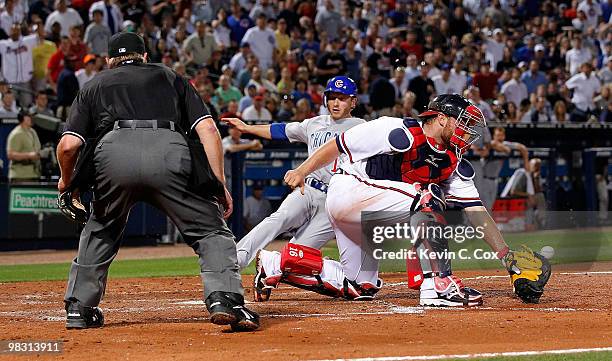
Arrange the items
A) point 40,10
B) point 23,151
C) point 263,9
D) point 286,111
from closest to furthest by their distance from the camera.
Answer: point 23,151, point 286,111, point 40,10, point 263,9

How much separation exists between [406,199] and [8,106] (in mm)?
10068

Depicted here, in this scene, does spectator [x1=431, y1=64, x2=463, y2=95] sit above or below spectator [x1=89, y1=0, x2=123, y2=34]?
below

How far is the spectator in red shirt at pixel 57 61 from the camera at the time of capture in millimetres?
18281

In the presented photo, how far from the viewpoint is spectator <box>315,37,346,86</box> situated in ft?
68.3

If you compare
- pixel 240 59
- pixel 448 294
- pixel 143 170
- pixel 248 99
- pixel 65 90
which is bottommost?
pixel 448 294

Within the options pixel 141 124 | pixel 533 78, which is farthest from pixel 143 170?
pixel 533 78

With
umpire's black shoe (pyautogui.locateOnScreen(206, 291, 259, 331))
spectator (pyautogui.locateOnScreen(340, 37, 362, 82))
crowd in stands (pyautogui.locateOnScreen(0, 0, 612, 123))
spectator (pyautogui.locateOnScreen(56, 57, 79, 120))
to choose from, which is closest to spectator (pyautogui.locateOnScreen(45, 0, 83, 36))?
crowd in stands (pyautogui.locateOnScreen(0, 0, 612, 123))

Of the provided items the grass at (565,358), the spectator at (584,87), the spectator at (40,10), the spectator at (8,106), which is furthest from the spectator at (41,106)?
the grass at (565,358)

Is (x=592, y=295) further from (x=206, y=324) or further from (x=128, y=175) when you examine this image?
(x=128, y=175)

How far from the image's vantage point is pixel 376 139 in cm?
838

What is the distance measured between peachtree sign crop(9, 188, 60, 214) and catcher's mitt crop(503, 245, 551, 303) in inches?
366

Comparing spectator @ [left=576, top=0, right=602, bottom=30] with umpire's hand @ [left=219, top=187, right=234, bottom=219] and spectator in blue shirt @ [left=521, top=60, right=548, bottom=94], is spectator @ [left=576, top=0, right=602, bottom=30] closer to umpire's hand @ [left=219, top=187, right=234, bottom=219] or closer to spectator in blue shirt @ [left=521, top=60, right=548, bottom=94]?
spectator in blue shirt @ [left=521, top=60, right=548, bottom=94]

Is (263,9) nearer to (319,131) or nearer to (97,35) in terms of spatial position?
(97,35)

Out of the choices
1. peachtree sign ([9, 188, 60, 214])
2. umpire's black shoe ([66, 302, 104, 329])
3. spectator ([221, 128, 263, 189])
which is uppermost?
umpire's black shoe ([66, 302, 104, 329])
